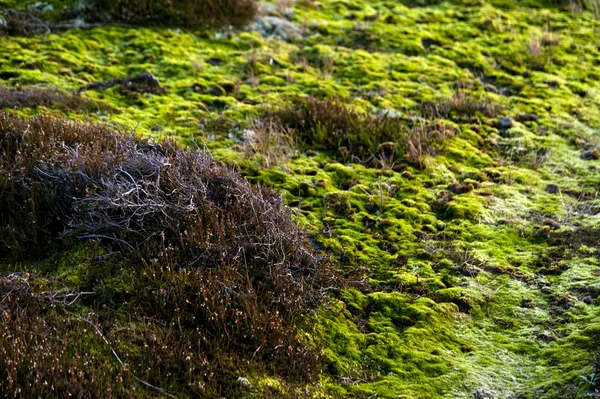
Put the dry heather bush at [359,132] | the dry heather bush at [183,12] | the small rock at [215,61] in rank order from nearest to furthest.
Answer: the dry heather bush at [359,132]
the small rock at [215,61]
the dry heather bush at [183,12]

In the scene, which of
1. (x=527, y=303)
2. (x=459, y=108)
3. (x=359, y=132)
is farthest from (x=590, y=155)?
(x=527, y=303)

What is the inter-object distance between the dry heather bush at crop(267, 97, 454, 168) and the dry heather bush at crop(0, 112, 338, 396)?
2.56 meters

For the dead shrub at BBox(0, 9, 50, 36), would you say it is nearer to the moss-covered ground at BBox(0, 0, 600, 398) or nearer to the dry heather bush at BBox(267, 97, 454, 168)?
the moss-covered ground at BBox(0, 0, 600, 398)

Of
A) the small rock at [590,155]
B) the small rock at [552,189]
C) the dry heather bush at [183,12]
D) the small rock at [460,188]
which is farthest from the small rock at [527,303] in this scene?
the dry heather bush at [183,12]

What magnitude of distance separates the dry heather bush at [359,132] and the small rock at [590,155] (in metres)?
2.06

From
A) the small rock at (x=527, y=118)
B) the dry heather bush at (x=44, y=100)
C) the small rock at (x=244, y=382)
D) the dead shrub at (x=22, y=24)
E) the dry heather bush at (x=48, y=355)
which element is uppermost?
the dead shrub at (x=22, y=24)

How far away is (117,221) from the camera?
19.7ft

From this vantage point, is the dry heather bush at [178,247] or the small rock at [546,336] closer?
the dry heather bush at [178,247]

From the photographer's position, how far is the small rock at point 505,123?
10.2 m

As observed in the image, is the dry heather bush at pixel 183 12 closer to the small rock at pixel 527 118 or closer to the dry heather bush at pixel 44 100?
the dry heather bush at pixel 44 100

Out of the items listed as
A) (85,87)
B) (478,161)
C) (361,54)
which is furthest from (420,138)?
(85,87)

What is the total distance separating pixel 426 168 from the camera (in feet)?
29.0

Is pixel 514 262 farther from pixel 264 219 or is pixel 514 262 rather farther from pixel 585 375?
pixel 264 219

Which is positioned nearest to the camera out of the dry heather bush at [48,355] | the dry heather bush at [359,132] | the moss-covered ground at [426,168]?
the dry heather bush at [48,355]
